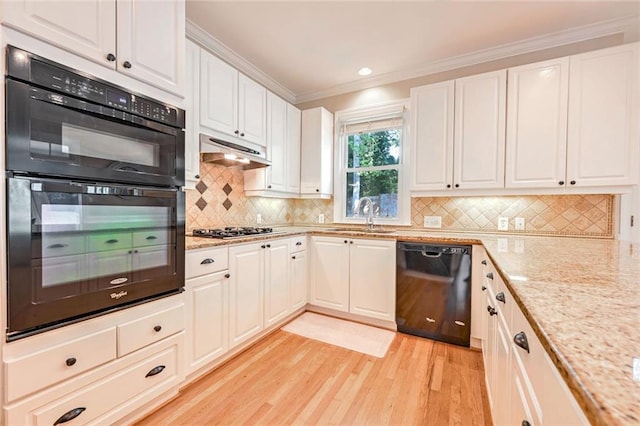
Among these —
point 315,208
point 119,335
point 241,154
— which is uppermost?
point 241,154

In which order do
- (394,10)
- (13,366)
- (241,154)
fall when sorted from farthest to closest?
(241,154) → (394,10) → (13,366)

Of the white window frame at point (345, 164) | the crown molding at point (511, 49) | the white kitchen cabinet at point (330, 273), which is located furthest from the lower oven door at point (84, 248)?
the crown molding at point (511, 49)

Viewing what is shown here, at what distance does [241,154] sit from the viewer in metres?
2.37

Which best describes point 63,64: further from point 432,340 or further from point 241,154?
point 432,340

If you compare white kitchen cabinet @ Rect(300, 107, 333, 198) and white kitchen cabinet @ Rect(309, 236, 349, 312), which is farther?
white kitchen cabinet @ Rect(300, 107, 333, 198)

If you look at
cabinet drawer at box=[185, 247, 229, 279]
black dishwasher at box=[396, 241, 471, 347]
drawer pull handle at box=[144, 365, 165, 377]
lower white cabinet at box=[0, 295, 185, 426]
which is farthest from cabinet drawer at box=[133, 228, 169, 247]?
black dishwasher at box=[396, 241, 471, 347]

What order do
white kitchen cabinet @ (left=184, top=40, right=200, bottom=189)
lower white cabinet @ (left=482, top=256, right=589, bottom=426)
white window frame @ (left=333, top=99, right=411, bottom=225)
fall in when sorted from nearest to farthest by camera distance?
lower white cabinet @ (left=482, top=256, right=589, bottom=426)
white kitchen cabinet @ (left=184, top=40, right=200, bottom=189)
white window frame @ (left=333, top=99, right=411, bottom=225)

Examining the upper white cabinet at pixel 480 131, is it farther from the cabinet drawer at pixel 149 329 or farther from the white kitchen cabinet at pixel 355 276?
the cabinet drawer at pixel 149 329

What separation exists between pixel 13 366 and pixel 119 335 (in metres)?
0.36

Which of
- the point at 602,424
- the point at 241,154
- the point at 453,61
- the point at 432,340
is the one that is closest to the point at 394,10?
the point at 453,61

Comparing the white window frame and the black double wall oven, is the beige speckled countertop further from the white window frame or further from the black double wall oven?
the white window frame

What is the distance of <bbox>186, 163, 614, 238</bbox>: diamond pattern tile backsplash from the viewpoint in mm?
2377

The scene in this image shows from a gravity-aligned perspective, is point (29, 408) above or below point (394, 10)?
below

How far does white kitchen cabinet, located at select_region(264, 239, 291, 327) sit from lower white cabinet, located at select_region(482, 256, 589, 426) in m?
1.72
